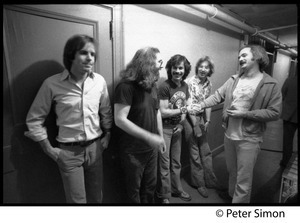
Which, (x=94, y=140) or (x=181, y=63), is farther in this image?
(x=181, y=63)

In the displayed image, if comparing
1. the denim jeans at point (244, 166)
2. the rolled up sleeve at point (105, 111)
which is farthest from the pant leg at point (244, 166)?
the rolled up sleeve at point (105, 111)

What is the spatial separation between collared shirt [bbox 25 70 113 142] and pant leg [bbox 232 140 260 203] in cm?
105

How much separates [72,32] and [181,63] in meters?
0.76

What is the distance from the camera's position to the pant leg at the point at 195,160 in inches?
60.0

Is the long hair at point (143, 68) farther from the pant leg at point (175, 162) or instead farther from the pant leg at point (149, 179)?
the pant leg at point (175, 162)

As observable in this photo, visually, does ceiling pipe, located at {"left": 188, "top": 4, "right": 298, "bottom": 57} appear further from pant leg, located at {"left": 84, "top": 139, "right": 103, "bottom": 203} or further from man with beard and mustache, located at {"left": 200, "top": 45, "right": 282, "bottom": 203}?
pant leg, located at {"left": 84, "top": 139, "right": 103, "bottom": 203}

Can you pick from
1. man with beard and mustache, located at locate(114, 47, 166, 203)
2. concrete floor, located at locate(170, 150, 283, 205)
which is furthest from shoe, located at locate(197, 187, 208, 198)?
man with beard and mustache, located at locate(114, 47, 166, 203)

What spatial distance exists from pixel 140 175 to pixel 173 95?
2.16ft

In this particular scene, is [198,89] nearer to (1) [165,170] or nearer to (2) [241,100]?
(2) [241,100]

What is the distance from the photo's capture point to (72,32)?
2.97ft

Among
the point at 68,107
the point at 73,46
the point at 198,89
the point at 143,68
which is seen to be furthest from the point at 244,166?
the point at 73,46

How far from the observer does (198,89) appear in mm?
1380
